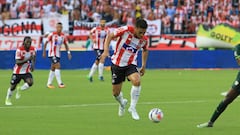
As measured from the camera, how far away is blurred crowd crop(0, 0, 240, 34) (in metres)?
36.4

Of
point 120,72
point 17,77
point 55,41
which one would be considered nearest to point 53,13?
point 55,41

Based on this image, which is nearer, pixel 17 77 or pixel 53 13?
pixel 17 77

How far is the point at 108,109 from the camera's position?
16516 mm

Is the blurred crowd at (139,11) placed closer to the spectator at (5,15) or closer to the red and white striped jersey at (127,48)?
the spectator at (5,15)

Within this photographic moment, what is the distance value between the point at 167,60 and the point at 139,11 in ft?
13.5

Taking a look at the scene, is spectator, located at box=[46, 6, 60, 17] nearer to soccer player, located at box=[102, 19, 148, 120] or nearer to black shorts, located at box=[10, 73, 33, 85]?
black shorts, located at box=[10, 73, 33, 85]

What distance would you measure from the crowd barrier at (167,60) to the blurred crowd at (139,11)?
110 inches

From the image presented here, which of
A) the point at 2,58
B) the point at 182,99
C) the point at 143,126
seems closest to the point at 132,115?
the point at 143,126

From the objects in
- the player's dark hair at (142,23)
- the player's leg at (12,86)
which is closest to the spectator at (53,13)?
the player's leg at (12,86)

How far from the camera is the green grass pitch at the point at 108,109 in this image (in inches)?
496

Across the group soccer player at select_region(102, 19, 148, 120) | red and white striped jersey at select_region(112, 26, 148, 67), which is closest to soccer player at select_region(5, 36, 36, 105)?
soccer player at select_region(102, 19, 148, 120)

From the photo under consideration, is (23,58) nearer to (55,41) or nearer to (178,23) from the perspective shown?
(55,41)

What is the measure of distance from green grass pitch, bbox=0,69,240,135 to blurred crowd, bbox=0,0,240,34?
8.71 meters

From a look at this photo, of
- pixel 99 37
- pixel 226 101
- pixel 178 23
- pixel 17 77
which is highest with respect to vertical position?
pixel 226 101
